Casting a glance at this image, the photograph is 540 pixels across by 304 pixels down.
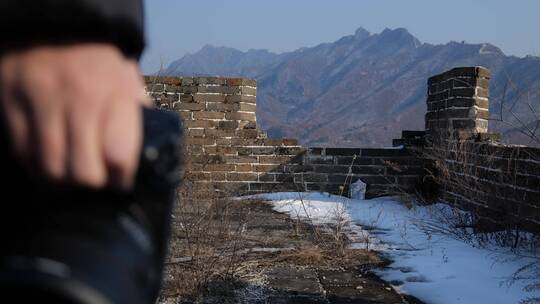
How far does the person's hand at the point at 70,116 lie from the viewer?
689 mm

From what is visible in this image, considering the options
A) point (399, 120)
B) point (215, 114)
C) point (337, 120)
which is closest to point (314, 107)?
point (337, 120)

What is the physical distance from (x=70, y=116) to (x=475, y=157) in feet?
20.4

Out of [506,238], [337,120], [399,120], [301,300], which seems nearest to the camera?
[301,300]

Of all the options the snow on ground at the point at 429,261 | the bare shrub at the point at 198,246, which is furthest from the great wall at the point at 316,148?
the bare shrub at the point at 198,246

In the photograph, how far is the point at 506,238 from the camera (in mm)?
4898

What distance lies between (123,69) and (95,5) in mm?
87

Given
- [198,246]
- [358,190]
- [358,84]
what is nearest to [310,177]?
[358,190]

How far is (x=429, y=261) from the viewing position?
457 centimetres

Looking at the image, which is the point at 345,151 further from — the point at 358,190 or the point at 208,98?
the point at 208,98

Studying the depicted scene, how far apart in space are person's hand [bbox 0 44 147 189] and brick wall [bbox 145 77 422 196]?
7.59m

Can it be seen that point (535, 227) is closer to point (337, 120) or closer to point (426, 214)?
point (426, 214)

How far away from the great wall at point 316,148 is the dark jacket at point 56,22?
632cm

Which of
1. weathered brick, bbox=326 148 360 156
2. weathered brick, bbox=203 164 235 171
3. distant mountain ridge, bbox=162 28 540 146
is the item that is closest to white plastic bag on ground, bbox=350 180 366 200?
weathered brick, bbox=326 148 360 156

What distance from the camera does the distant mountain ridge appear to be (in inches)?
3290
